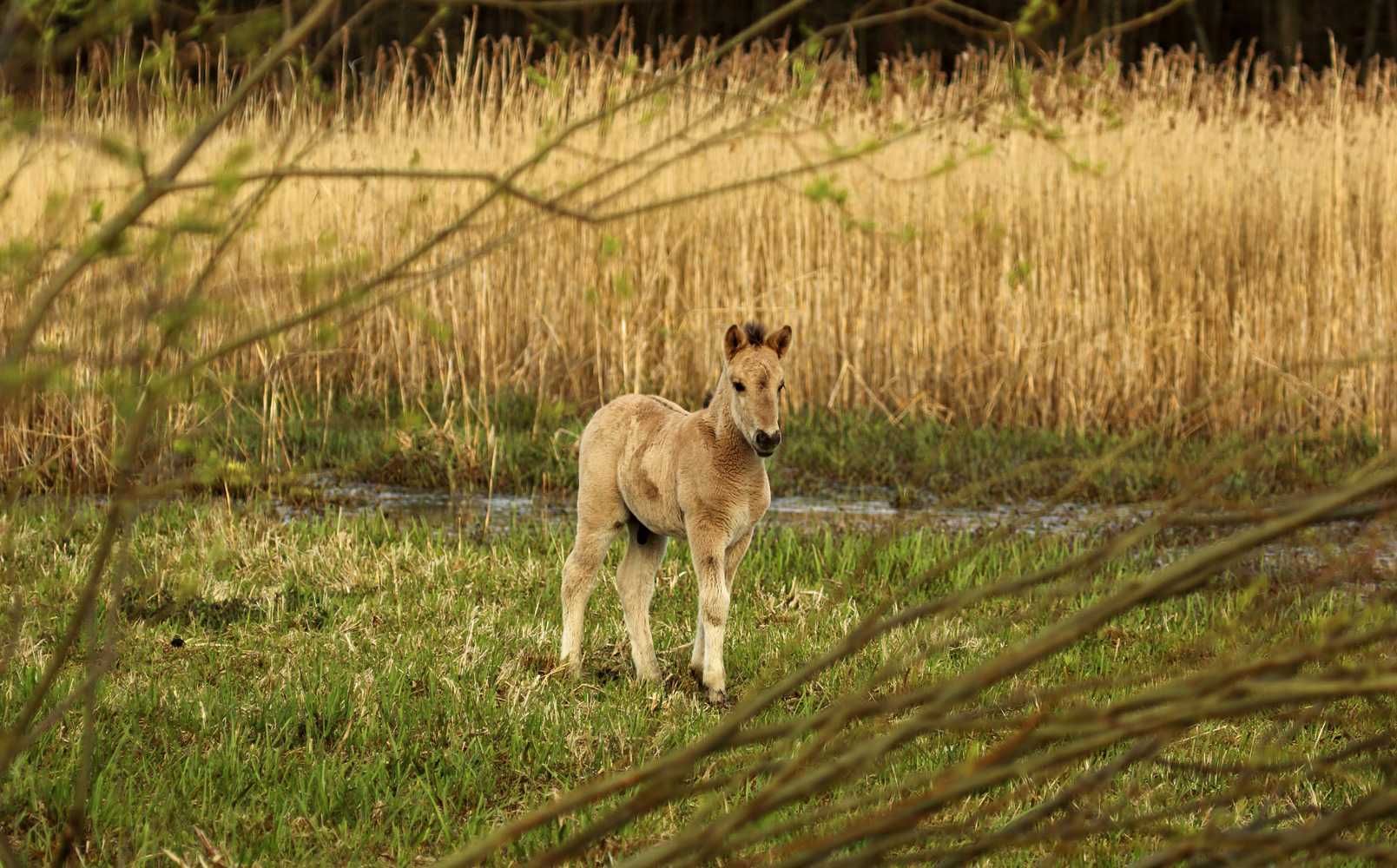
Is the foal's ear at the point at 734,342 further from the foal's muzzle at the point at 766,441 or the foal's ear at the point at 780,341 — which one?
the foal's muzzle at the point at 766,441

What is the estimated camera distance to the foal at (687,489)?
5.42 metres

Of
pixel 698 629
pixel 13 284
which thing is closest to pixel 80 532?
pixel 698 629

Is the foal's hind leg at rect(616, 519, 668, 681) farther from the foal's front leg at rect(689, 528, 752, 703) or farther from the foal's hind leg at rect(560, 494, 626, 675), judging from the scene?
the foal's front leg at rect(689, 528, 752, 703)

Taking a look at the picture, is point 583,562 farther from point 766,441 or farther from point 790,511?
point 790,511

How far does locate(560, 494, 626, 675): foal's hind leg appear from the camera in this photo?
225 inches

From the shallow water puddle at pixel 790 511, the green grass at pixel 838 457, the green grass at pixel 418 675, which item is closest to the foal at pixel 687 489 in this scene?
the green grass at pixel 418 675

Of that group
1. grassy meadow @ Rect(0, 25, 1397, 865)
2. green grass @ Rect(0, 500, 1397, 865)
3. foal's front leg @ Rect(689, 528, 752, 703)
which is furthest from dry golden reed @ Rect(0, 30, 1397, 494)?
foal's front leg @ Rect(689, 528, 752, 703)

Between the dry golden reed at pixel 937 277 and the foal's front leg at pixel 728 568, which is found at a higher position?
the dry golden reed at pixel 937 277

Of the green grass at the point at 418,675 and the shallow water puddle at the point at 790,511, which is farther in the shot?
the shallow water puddle at the point at 790,511

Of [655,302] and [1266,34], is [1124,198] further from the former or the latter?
[1266,34]

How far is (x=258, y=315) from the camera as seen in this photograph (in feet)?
34.2

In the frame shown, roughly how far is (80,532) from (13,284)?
581 centimetres

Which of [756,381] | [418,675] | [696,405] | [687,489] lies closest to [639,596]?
[687,489]

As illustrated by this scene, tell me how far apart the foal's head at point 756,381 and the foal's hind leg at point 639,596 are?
0.67 metres
